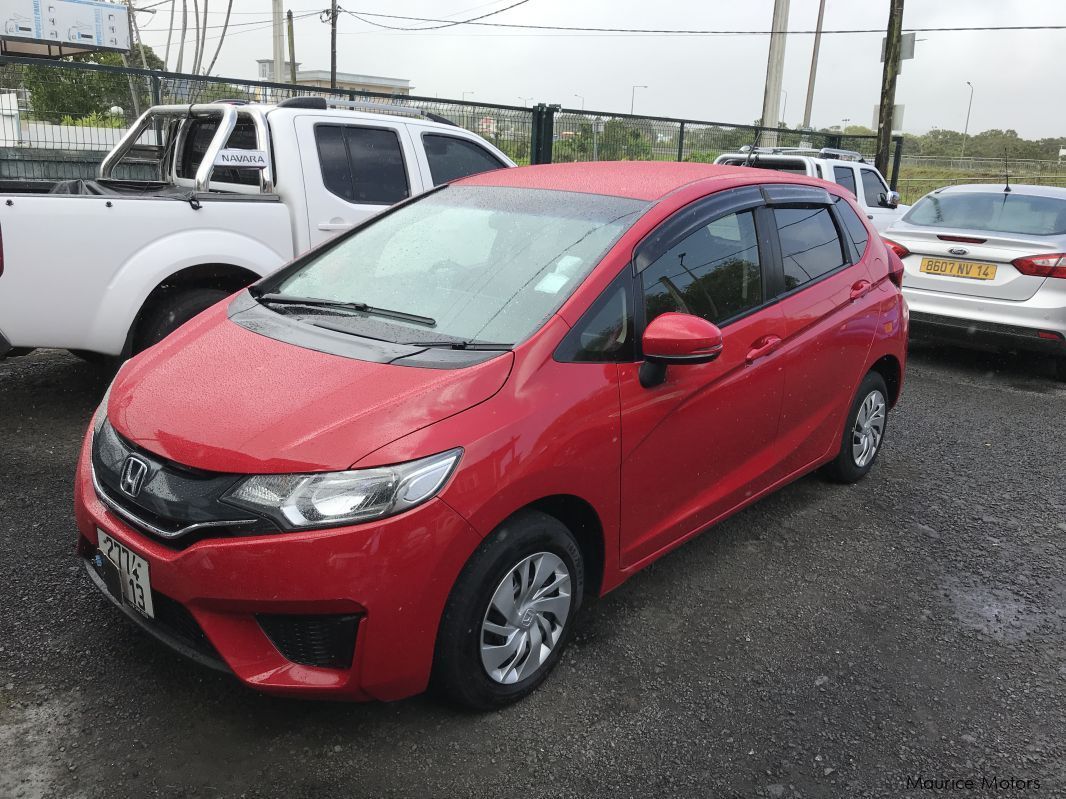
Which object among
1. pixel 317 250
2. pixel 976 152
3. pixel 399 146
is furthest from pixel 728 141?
pixel 976 152

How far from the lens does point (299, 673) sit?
2449mm

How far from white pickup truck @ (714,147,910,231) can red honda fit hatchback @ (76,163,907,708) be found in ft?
24.6

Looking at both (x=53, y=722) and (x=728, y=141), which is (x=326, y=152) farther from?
(x=728, y=141)

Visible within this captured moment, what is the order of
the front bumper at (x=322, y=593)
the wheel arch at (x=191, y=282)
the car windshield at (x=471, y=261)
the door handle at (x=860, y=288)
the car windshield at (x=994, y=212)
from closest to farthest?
the front bumper at (x=322, y=593)
the car windshield at (x=471, y=261)
the door handle at (x=860, y=288)
the wheel arch at (x=191, y=282)
the car windshield at (x=994, y=212)

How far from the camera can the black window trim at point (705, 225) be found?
313 centimetres

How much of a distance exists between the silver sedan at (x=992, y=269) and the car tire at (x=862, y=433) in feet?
9.58

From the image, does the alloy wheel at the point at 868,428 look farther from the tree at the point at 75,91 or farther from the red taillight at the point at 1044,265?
the tree at the point at 75,91

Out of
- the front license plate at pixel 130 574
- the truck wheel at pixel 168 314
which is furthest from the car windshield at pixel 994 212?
the front license plate at pixel 130 574

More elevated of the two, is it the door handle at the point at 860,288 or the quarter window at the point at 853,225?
the quarter window at the point at 853,225

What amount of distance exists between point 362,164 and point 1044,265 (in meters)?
5.25

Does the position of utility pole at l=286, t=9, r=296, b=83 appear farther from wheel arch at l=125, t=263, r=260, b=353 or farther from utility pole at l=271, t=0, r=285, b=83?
wheel arch at l=125, t=263, r=260, b=353

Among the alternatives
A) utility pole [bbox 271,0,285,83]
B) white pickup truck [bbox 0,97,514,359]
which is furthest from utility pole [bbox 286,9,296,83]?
white pickup truck [bbox 0,97,514,359]

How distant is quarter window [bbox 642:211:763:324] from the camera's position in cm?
323

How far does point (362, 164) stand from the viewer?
20.4 feet
